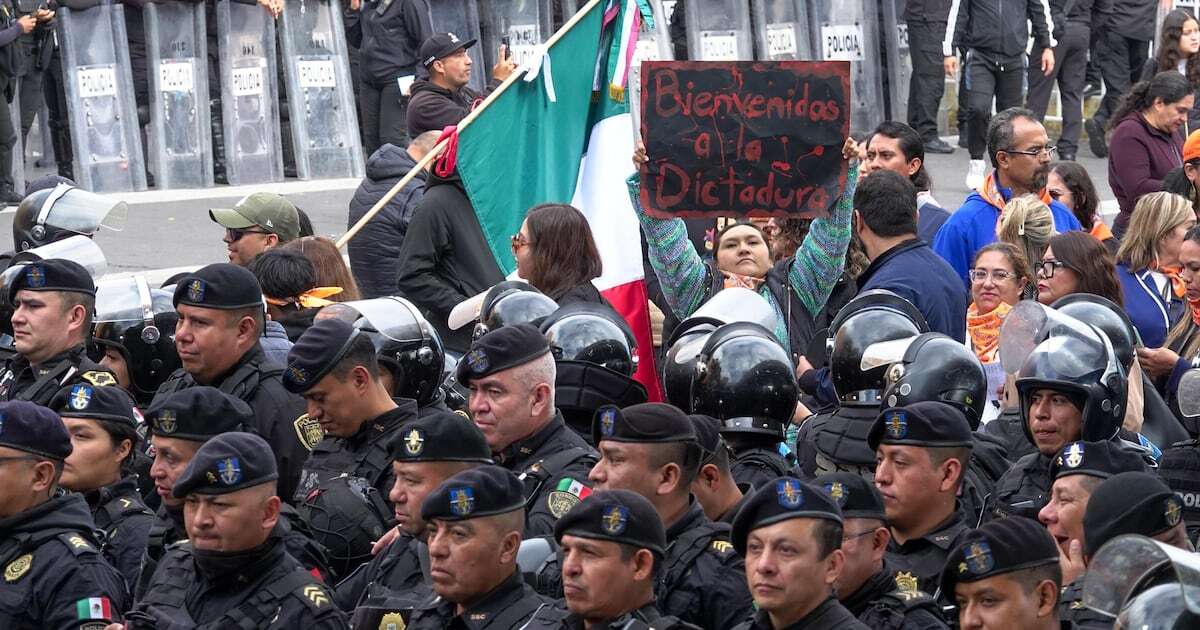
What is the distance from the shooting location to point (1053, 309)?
727 cm

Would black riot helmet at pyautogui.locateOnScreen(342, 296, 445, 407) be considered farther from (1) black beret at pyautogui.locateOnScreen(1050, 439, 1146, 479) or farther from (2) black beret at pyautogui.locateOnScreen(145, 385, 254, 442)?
(1) black beret at pyautogui.locateOnScreen(1050, 439, 1146, 479)

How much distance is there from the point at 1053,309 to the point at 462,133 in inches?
145

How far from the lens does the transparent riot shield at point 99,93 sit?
613 inches

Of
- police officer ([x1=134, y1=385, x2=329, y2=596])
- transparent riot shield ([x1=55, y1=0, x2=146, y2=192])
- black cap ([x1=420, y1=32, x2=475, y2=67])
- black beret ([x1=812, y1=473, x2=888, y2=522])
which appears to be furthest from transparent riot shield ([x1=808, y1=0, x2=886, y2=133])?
black beret ([x1=812, y1=473, x2=888, y2=522])

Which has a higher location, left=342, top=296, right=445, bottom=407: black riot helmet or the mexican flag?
the mexican flag

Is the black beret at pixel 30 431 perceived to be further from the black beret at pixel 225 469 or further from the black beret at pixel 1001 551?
the black beret at pixel 1001 551

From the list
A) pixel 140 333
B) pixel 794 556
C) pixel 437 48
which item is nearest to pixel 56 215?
pixel 140 333

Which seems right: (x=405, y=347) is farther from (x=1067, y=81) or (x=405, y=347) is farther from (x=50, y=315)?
(x=1067, y=81)

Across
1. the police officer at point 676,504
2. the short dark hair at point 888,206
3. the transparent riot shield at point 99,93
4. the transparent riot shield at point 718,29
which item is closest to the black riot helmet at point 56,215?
the short dark hair at point 888,206

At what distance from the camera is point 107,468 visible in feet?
22.1

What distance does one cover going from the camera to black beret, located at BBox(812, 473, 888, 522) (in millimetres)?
5457

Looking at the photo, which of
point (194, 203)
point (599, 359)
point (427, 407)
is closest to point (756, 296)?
point (599, 359)

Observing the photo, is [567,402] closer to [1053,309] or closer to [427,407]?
[427,407]

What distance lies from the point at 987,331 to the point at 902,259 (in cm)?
50
